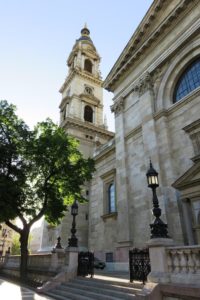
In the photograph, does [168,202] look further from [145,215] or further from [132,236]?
[132,236]

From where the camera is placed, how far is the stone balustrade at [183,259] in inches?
274

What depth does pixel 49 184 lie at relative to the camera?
18.1m

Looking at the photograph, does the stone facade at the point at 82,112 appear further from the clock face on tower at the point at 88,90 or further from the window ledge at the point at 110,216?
the window ledge at the point at 110,216

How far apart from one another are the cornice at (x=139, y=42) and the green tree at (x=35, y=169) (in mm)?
8770

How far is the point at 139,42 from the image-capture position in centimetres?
2062

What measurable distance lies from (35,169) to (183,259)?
13.4 meters

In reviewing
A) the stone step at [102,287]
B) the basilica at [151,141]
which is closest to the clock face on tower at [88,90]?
the basilica at [151,141]

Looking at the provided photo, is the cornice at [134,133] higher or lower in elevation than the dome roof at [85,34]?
lower

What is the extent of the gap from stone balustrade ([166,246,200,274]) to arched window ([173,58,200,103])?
11666 mm

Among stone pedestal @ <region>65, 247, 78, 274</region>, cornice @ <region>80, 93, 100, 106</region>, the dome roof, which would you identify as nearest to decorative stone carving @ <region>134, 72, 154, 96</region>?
stone pedestal @ <region>65, 247, 78, 274</region>

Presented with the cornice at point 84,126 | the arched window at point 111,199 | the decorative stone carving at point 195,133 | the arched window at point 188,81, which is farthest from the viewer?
the cornice at point 84,126

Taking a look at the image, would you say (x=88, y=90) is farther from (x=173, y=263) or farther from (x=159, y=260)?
(x=173, y=263)

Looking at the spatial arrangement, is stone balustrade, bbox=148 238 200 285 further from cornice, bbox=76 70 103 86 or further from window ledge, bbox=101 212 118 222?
cornice, bbox=76 70 103 86

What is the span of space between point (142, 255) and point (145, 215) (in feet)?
21.8
